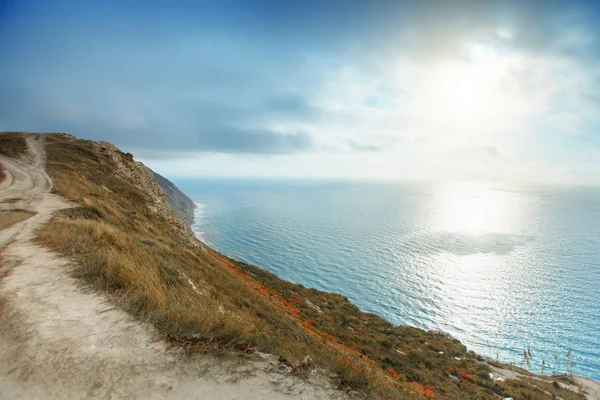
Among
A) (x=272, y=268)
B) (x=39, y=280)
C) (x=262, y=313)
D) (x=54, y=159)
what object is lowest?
(x=272, y=268)

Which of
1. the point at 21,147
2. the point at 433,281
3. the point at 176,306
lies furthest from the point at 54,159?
the point at 433,281

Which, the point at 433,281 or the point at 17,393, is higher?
the point at 17,393

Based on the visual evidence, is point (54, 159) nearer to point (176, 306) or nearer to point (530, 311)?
point (176, 306)

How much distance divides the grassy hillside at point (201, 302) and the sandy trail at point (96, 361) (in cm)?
48

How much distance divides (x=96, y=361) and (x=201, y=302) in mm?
5768

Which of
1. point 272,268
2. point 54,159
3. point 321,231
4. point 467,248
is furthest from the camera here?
point 321,231

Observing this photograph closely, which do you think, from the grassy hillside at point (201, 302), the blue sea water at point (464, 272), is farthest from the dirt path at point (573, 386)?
the blue sea water at point (464, 272)

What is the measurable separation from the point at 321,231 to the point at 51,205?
120306 mm

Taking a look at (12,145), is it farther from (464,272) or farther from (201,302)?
(464,272)

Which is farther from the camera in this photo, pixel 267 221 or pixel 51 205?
pixel 267 221

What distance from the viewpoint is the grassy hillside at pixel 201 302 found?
6.47 meters

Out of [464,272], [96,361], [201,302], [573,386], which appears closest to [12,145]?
[201,302]

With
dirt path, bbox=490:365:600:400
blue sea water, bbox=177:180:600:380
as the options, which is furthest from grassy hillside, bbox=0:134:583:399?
blue sea water, bbox=177:180:600:380

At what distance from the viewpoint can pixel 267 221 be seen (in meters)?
162
